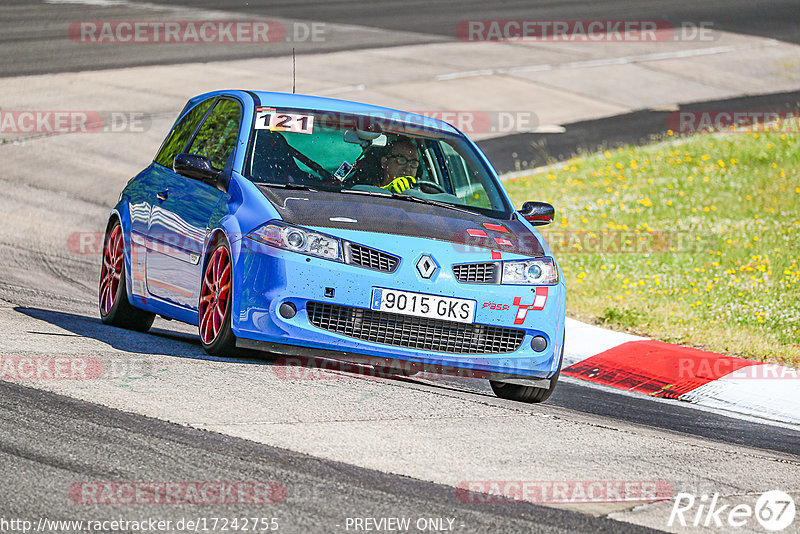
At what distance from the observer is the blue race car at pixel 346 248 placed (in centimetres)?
684

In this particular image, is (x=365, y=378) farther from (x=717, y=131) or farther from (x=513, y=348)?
(x=717, y=131)

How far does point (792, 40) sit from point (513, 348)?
26.4 m

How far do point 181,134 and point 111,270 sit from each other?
1.10 m

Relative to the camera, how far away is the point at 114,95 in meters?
20.9

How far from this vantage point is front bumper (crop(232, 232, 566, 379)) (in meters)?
6.79

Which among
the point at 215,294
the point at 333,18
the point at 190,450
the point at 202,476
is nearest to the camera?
the point at 202,476

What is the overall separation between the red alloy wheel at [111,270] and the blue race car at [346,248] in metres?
0.24

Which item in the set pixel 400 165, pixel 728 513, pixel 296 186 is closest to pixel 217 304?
pixel 296 186

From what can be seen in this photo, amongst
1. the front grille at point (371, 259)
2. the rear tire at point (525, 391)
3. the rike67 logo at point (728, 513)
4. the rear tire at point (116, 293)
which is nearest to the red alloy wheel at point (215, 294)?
the front grille at point (371, 259)

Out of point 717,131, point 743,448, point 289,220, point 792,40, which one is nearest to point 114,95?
point 717,131

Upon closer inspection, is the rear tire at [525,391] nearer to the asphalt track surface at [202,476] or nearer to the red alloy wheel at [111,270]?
the asphalt track surface at [202,476]

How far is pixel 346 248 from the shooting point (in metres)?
6.86

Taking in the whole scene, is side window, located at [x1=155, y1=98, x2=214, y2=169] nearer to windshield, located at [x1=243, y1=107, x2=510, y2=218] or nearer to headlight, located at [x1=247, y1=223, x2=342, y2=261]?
windshield, located at [x1=243, y1=107, x2=510, y2=218]

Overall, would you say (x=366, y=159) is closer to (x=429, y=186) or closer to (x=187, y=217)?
(x=429, y=186)
